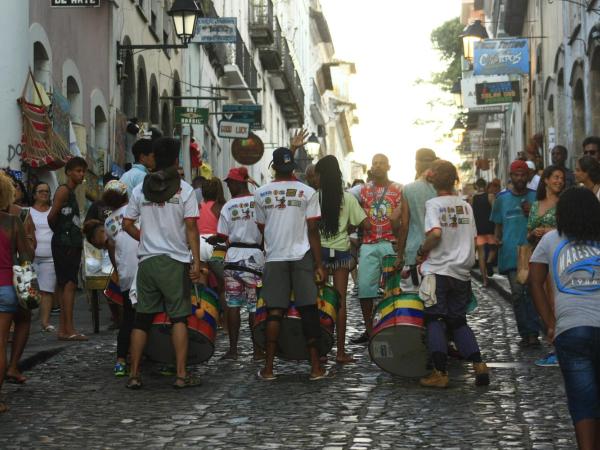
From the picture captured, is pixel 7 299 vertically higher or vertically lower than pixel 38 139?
lower

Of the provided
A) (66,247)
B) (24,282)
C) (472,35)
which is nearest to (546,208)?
(24,282)

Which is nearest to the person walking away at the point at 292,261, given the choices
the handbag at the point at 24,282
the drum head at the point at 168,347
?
the drum head at the point at 168,347

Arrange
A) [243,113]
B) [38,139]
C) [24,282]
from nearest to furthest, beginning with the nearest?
[24,282]
[38,139]
[243,113]

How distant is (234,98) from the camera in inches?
1569

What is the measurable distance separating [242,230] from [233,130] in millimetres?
17489

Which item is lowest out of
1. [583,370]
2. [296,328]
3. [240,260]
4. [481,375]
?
[481,375]

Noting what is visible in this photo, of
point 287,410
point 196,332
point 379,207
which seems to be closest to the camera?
point 287,410

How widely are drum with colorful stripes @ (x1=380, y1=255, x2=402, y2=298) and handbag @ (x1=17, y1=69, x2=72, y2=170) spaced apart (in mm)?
6730

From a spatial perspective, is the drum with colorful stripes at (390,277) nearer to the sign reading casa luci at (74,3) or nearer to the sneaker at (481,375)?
the sneaker at (481,375)

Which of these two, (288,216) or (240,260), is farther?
(240,260)

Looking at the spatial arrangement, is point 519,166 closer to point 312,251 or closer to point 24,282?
point 312,251

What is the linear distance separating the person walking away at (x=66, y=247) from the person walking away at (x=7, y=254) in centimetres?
411

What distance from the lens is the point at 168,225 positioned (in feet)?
31.5

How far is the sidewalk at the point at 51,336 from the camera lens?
443 inches
